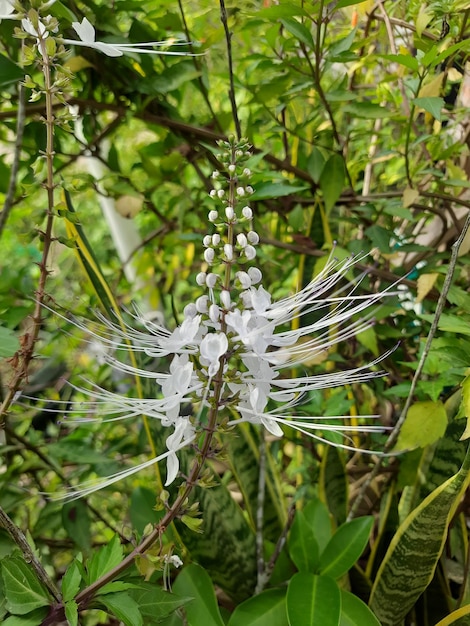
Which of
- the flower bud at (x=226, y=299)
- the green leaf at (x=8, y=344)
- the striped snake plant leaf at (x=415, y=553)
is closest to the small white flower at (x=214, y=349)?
the flower bud at (x=226, y=299)

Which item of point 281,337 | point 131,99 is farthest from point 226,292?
point 131,99

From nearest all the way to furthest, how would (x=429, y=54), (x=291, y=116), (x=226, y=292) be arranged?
(x=226, y=292)
(x=429, y=54)
(x=291, y=116)

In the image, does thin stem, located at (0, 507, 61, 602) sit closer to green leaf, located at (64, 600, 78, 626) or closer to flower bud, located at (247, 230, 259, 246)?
green leaf, located at (64, 600, 78, 626)

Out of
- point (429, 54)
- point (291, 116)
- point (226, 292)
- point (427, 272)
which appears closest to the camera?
point (226, 292)

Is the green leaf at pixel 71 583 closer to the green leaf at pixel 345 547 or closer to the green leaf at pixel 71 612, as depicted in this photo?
the green leaf at pixel 71 612

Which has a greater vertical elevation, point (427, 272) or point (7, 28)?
point (7, 28)

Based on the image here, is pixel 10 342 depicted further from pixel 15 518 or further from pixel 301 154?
pixel 301 154
